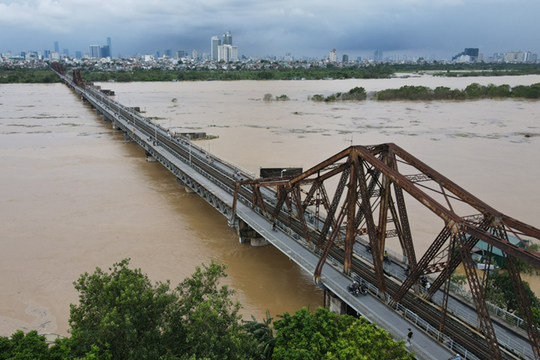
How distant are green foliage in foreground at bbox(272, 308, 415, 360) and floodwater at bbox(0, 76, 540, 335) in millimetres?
7132

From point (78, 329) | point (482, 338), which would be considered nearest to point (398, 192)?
point (482, 338)

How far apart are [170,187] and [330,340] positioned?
33.4 meters

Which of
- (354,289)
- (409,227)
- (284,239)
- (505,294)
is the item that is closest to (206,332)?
(354,289)

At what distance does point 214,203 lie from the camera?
33.7m

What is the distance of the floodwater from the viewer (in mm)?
25609

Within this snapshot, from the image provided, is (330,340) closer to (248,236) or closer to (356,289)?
(356,289)

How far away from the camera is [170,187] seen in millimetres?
45219

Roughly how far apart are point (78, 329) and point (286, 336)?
7.42 m

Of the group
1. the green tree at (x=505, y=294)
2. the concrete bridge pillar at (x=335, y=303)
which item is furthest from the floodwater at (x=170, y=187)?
the green tree at (x=505, y=294)

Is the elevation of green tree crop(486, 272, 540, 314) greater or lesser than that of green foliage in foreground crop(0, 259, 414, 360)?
lesser

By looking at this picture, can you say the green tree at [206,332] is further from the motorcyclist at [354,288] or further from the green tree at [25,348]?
the motorcyclist at [354,288]

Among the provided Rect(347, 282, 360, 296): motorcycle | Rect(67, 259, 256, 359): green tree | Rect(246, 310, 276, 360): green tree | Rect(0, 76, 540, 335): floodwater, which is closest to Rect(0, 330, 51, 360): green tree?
Rect(67, 259, 256, 359): green tree

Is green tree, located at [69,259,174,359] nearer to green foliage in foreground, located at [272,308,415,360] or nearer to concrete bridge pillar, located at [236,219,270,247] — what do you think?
green foliage in foreground, located at [272,308,415,360]

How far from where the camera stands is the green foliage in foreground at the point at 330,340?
13617 mm
